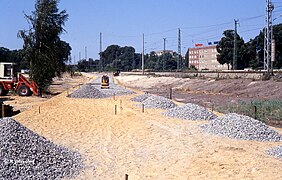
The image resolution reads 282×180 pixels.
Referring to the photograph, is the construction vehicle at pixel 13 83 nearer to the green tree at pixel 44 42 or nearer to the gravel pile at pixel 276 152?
the green tree at pixel 44 42

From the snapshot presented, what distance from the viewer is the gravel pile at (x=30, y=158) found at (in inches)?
297

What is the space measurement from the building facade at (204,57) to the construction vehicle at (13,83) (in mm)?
99276

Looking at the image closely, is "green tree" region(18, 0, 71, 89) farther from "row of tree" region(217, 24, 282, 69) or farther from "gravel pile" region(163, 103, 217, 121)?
"row of tree" region(217, 24, 282, 69)

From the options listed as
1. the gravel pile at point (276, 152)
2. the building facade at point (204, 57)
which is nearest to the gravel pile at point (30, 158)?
the gravel pile at point (276, 152)

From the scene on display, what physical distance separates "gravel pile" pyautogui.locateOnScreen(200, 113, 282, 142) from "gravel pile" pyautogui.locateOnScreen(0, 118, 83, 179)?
6.04 metres

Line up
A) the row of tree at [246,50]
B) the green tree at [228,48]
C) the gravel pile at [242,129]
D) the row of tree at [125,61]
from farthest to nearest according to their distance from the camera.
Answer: the row of tree at [125,61], the green tree at [228,48], the row of tree at [246,50], the gravel pile at [242,129]

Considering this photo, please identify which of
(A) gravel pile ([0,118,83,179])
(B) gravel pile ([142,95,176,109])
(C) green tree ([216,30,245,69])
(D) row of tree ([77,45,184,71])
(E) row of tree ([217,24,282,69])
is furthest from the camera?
(D) row of tree ([77,45,184,71])

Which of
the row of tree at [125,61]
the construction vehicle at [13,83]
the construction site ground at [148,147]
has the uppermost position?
the row of tree at [125,61]

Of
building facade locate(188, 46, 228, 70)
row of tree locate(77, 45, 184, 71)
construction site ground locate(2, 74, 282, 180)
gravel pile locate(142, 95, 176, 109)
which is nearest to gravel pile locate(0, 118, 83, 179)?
construction site ground locate(2, 74, 282, 180)

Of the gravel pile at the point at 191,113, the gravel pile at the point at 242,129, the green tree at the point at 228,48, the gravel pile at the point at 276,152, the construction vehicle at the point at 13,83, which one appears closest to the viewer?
the gravel pile at the point at 276,152

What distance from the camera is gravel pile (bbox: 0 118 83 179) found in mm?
7555

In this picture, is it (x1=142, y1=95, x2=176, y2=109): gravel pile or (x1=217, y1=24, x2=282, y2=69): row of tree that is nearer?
(x1=142, y1=95, x2=176, y2=109): gravel pile

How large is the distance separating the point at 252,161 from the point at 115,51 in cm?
16805

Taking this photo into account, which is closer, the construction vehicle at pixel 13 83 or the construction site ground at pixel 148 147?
the construction site ground at pixel 148 147
